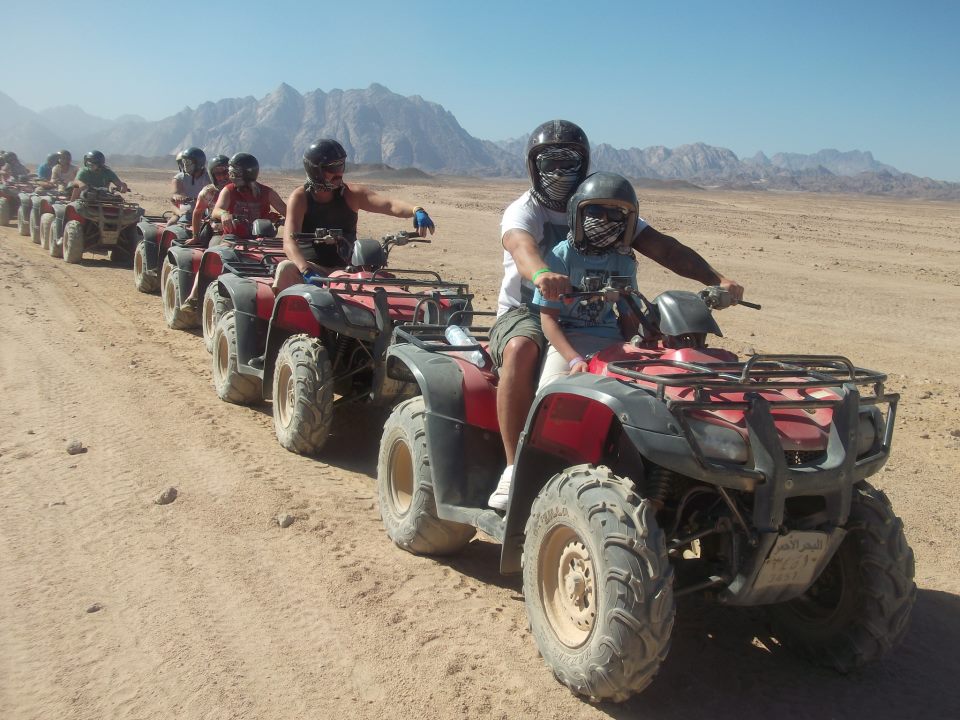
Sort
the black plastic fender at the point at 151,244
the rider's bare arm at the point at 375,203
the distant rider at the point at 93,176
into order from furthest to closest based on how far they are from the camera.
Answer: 1. the distant rider at the point at 93,176
2. the black plastic fender at the point at 151,244
3. the rider's bare arm at the point at 375,203

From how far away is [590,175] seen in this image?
429cm

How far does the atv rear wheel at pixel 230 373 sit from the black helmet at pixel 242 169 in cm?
320

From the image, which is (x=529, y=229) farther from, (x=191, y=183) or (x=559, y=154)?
(x=191, y=183)

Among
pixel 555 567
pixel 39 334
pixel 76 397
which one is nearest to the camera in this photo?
pixel 555 567

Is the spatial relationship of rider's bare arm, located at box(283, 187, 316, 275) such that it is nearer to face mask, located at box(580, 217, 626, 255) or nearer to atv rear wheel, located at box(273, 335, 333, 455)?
atv rear wheel, located at box(273, 335, 333, 455)

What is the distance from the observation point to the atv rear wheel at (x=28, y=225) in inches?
772

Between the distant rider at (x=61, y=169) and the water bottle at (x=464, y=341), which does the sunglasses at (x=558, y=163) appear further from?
the distant rider at (x=61, y=169)

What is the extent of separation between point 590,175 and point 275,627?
244 centimetres


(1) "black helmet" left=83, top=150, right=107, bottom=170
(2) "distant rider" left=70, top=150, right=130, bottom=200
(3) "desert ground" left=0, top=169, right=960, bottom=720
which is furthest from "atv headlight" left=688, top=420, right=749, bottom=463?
(1) "black helmet" left=83, top=150, right=107, bottom=170

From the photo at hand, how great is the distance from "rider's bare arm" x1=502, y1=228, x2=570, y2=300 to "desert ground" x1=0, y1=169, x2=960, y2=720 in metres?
1.52

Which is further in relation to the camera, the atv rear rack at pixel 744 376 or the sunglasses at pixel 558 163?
the sunglasses at pixel 558 163

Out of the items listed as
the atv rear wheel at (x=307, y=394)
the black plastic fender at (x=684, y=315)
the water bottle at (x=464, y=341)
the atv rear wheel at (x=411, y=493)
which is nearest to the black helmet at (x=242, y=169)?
the atv rear wheel at (x=307, y=394)

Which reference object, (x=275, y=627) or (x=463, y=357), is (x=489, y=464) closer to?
(x=463, y=357)

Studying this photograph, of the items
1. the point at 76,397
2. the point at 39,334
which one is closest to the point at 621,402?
the point at 76,397
